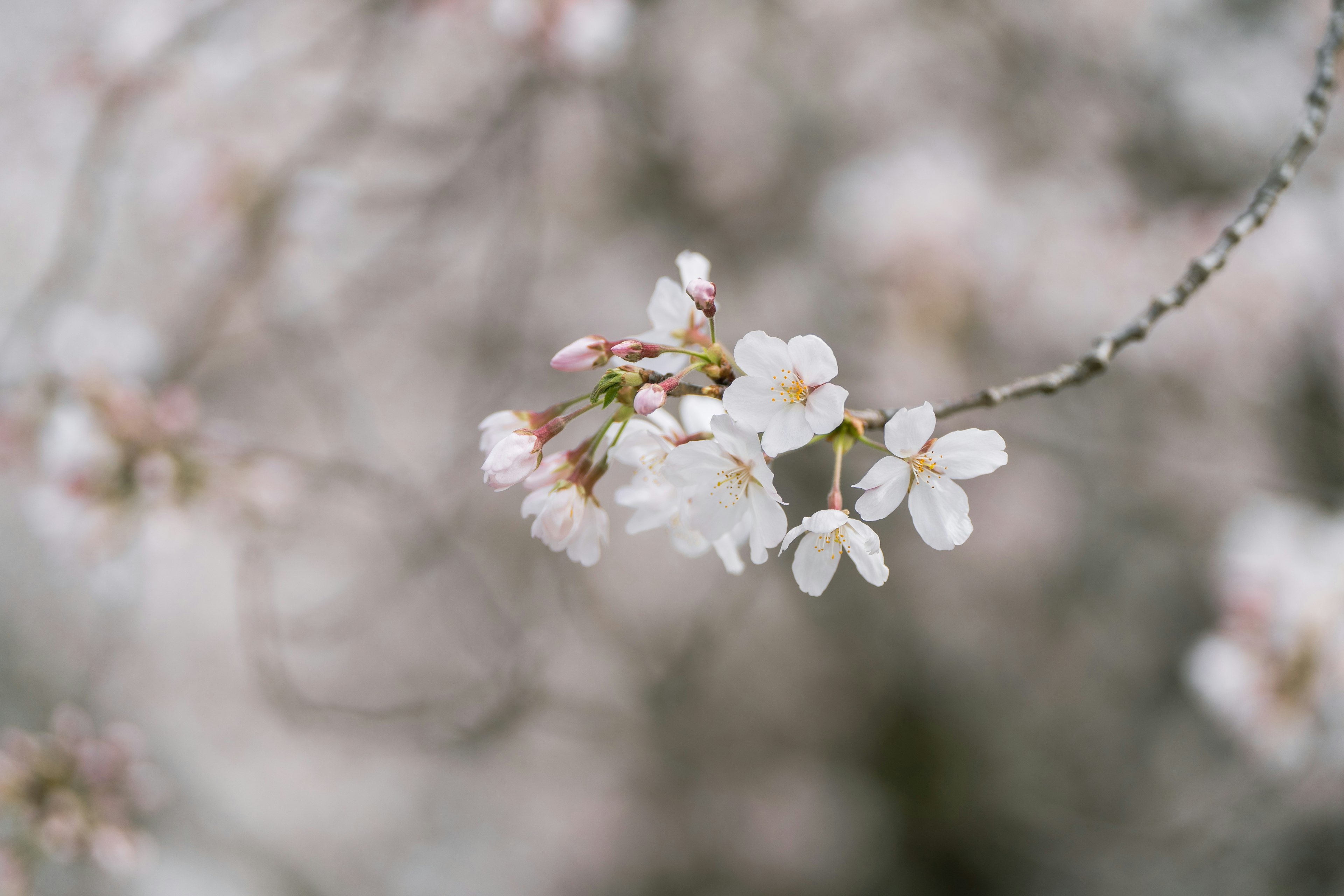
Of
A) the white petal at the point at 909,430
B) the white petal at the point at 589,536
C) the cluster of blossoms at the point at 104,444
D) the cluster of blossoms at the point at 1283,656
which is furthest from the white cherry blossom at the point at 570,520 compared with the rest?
the cluster of blossoms at the point at 1283,656

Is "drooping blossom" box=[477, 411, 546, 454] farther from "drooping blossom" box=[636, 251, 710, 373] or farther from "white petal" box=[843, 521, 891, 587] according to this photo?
"white petal" box=[843, 521, 891, 587]

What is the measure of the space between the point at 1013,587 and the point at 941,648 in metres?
0.30

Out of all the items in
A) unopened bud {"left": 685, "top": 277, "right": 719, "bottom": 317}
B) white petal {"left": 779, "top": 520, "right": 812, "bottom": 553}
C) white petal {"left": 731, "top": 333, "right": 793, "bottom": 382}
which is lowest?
white petal {"left": 779, "top": 520, "right": 812, "bottom": 553}

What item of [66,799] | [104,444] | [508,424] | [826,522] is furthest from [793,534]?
[66,799]

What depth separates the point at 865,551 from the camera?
0.45 meters

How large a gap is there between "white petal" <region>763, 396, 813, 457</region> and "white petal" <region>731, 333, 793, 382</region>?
24 millimetres

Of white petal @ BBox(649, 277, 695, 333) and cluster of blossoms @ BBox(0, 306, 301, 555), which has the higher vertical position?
white petal @ BBox(649, 277, 695, 333)

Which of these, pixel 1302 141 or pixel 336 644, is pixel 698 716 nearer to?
pixel 336 644

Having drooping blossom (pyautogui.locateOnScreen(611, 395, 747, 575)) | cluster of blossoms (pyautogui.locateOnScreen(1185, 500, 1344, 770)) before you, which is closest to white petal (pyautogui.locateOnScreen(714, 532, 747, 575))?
drooping blossom (pyautogui.locateOnScreen(611, 395, 747, 575))

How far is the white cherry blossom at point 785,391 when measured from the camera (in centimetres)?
42

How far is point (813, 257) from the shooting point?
200 centimetres

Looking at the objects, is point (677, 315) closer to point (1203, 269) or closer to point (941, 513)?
point (941, 513)

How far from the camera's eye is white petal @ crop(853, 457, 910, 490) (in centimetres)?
45

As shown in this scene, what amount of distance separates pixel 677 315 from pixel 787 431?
0.17m
